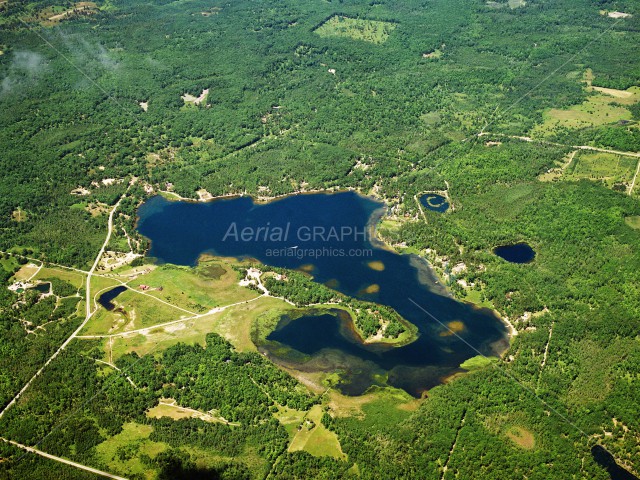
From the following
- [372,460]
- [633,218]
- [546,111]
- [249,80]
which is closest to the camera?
[372,460]

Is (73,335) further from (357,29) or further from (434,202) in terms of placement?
(357,29)

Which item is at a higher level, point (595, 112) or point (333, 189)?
point (333, 189)

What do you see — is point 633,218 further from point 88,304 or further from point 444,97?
point 88,304

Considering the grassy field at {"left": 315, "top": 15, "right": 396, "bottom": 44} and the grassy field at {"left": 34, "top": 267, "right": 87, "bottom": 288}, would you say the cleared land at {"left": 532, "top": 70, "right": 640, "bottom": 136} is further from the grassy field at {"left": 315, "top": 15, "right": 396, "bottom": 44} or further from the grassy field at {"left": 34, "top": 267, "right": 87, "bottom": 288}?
the grassy field at {"left": 34, "top": 267, "right": 87, "bottom": 288}

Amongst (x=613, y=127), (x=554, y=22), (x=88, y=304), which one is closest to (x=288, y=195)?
(x=88, y=304)

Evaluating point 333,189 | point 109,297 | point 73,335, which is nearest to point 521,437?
point 73,335

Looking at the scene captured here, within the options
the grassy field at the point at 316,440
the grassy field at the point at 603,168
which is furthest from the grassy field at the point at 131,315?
the grassy field at the point at 603,168
